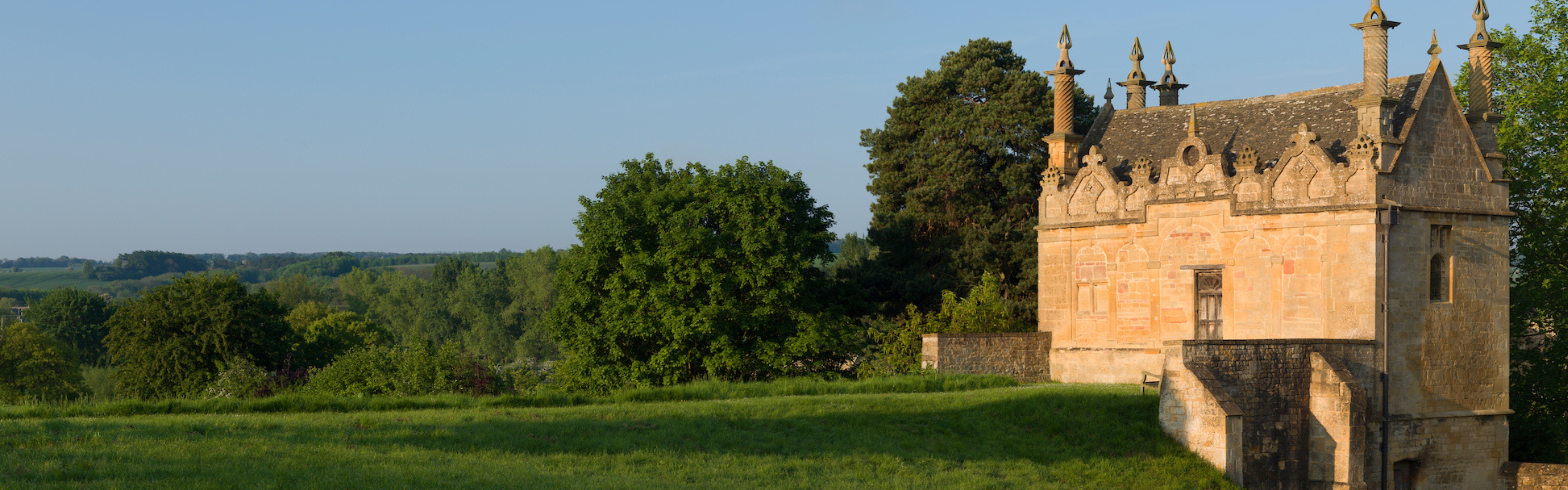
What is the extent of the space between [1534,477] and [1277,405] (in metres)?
8.61

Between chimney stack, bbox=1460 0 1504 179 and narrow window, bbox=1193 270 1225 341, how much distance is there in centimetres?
714

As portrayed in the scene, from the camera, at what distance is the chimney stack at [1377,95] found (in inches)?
1112

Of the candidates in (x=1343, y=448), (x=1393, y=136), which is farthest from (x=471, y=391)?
(x=1393, y=136)

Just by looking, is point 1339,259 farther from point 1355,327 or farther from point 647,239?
point 647,239

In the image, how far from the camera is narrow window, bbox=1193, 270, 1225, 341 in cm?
3139

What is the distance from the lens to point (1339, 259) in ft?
93.6

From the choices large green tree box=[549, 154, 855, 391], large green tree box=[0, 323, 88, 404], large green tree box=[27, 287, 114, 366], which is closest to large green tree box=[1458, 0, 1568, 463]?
large green tree box=[549, 154, 855, 391]

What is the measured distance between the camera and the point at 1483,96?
3105 cm

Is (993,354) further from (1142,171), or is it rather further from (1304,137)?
(1304,137)

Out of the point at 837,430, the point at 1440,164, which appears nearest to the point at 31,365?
the point at 837,430

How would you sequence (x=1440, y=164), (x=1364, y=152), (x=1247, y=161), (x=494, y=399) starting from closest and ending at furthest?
(x=494, y=399)
(x=1364, y=152)
(x=1440, y=164)
(x=1247, y=161)

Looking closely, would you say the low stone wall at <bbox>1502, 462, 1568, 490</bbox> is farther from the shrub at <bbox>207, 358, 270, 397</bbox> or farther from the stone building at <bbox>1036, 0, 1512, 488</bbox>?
the shrub at <bbox>207, 358, 270, 397</bbox>

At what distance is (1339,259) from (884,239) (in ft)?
68.6

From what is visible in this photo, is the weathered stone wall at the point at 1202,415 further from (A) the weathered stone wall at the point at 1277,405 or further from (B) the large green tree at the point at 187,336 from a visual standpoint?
(B) the large green tree at the point at 187,336
